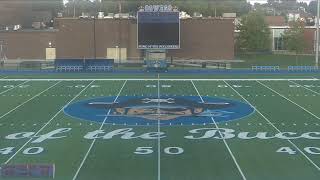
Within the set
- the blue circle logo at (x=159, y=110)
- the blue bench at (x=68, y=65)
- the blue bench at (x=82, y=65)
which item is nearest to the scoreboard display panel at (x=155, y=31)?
the blue bench at (x=82, y=65)

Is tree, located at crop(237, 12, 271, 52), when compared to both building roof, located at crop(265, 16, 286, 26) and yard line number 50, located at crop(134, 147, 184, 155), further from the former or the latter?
yard line number 50, located at crop(134, 147, 184, 155)

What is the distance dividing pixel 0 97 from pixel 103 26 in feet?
93.5

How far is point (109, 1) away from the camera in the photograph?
90812 millimetres

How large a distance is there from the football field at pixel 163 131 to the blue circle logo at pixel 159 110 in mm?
37

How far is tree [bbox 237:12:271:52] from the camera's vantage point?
6381cm

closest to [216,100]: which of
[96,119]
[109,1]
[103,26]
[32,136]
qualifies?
[96,119]

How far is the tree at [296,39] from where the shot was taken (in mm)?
62219

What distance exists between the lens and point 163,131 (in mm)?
17656

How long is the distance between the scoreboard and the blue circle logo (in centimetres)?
1706

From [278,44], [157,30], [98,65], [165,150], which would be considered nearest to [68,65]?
[98,65]

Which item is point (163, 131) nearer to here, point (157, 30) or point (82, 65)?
point (82, 65)

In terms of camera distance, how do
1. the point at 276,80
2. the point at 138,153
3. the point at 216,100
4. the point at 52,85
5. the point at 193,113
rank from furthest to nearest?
1. the point at 276,80
2. the point at 52,85
3. the point at 216,100
4. the point at 193,113
5. the point at 138,153

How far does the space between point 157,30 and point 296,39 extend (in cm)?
2508

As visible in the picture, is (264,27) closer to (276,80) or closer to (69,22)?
(69,22)
